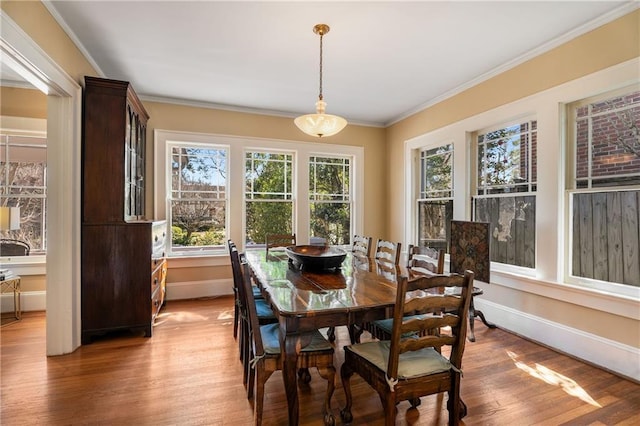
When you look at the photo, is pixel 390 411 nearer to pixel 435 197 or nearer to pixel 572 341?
pixel 572 341

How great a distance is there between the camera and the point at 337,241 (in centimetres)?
536

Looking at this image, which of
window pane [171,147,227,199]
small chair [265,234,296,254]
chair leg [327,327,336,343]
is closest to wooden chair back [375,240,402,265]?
chair leg [327,327,336,343]

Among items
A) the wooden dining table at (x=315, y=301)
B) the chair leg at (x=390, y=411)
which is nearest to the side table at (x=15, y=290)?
the wooden dining table at (x=315, y=301)

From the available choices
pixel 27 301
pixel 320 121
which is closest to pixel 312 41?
pixel 320 121

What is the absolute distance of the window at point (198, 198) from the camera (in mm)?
4453

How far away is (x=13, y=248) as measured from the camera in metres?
3.87

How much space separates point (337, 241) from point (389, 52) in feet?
10.2

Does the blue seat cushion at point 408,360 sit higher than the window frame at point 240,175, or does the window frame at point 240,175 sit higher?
the window frame at point 240,175

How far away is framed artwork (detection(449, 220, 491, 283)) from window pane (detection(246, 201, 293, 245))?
2.48 metres

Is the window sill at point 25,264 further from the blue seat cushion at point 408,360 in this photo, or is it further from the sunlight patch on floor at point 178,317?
the blue seat cushion at point 408,360

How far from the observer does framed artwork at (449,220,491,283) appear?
317cm

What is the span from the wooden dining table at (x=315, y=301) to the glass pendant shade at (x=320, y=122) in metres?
1.25

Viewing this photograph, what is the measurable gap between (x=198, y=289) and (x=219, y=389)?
249 cm

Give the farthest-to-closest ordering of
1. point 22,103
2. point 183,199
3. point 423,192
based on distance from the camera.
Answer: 1. point 423,192
2. point 183,199
3. point 22,103
